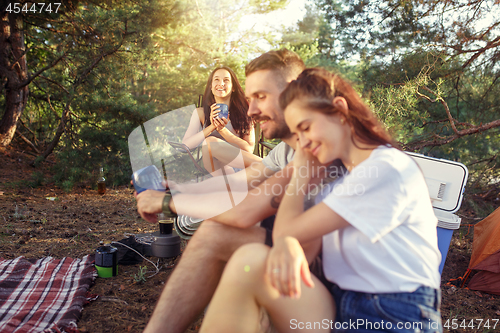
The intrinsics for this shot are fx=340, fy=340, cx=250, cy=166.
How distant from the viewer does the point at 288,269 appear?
847mm

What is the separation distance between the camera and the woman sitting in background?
2.50 m

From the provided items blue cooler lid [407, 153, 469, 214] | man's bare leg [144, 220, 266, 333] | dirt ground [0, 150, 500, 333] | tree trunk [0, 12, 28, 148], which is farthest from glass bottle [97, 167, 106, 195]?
blue cooler lid [407, 153, 469, 214]

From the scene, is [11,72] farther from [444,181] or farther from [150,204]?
[444,181]

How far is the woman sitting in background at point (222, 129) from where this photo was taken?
250 cm

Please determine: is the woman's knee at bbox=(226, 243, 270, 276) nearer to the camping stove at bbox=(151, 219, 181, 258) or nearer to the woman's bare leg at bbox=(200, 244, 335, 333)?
the woman's bare leg at bbox=(200, 244, 335, 333)

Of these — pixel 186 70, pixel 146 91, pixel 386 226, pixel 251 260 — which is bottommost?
pixel 251 260

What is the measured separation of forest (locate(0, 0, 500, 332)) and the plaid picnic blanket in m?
0.12

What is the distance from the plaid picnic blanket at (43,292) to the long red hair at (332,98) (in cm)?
152

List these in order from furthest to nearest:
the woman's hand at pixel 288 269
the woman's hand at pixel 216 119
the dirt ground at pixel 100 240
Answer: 1. the woman's hand at pixel 216 119
2. the dirt ground at pixel 100 240
3. the woman's hand at pixel 288 269

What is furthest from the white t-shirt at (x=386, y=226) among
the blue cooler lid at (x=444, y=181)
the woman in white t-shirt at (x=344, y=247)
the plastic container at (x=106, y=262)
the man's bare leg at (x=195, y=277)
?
the plastic container at (x=106, y=262)

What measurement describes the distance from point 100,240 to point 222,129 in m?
1.54

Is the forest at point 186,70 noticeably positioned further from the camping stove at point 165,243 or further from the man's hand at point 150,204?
the man's hand at point 150,204

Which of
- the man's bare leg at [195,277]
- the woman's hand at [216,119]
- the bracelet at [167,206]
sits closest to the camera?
the man's bare leg at [195,277]

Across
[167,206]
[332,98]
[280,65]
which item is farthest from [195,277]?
[280,65]
